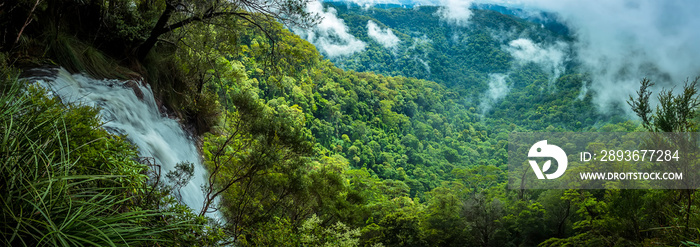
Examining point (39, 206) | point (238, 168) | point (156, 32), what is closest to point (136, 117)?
point (156, 32)

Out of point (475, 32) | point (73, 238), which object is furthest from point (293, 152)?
point (475, 32)

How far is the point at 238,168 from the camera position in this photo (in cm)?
878

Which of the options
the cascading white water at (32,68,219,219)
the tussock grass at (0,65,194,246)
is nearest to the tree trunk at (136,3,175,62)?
the cascading white water at (32,68,219,219)

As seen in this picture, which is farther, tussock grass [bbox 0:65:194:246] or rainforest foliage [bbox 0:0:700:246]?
rainforest foliage [bbox 0:0:700:246]

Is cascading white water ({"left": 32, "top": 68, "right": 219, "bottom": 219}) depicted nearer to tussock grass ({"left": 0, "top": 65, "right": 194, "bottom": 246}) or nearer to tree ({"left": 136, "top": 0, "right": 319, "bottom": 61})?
tree ({"left": 136, "top": 0, "right": 319, "bottom": 61})

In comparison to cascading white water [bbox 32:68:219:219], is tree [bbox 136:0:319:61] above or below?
above

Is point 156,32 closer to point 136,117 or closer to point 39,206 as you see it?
point 136,117

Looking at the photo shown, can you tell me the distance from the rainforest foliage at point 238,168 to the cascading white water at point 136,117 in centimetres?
34

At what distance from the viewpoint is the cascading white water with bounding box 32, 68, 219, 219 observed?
5238mm

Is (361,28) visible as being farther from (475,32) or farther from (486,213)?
(486,213)

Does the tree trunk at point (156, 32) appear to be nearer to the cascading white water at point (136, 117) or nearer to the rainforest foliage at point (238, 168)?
the rainforest foliage at point (238, 168)

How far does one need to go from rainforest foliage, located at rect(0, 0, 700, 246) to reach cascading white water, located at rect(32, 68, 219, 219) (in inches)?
13.3

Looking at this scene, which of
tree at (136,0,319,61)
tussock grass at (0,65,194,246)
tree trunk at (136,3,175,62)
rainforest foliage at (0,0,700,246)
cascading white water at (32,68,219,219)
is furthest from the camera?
tree at (136,0,319,61)

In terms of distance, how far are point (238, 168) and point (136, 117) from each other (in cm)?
299
